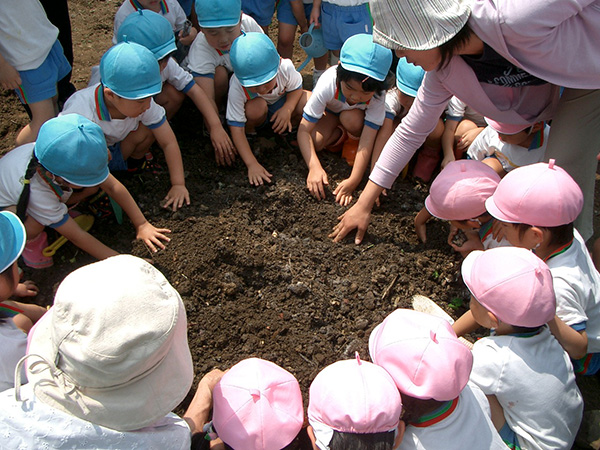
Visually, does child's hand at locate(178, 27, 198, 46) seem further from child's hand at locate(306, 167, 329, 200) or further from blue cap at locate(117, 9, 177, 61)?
child's hand at locate(306, 167, 329, 200)

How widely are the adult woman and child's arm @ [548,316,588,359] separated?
0.74 metres

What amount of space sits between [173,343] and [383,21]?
1523 millimetres

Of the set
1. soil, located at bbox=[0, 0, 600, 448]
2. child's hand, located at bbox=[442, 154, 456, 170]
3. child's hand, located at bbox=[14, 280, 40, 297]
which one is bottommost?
child's hand, located at bbox=[14, 280, 40, 297]

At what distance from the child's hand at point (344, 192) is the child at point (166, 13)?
169 cm

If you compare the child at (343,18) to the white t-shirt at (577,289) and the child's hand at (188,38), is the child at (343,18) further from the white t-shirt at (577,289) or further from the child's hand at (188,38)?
the white t-shirt at (577,289)

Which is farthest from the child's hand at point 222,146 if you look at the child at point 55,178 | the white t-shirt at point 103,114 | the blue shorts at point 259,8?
the blue shorts at point 259,8

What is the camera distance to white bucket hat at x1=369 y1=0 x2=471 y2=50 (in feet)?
6.52

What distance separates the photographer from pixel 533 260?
6.46 ft

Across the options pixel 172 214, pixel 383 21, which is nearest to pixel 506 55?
pixel 383 21

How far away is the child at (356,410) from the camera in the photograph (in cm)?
163

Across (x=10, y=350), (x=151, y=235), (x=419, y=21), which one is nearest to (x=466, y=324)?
(x=419, y=21)

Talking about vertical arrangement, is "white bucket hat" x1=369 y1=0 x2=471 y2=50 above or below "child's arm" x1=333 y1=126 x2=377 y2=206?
above

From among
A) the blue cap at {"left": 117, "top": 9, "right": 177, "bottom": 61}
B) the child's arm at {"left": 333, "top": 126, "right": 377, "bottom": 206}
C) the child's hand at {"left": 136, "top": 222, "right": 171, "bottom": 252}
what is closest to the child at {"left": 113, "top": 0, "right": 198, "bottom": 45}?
the blue cap at {"left": 117, "top": 9, "right": 177, "bottom": 61}

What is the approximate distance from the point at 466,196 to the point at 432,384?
1.23m
